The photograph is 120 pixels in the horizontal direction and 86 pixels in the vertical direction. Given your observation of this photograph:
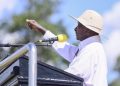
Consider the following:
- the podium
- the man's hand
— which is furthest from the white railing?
the man's hand

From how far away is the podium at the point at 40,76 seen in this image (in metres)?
3.86

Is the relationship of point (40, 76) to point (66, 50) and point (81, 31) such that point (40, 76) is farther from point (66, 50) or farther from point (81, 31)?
point (66, 50)

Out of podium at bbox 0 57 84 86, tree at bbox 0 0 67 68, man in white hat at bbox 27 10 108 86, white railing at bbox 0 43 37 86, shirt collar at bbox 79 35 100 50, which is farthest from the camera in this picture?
tree at bbox 0 0 67 68

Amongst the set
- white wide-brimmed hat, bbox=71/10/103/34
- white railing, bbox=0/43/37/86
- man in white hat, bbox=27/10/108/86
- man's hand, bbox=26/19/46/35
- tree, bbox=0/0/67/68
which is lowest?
white railing, bbox=0/43/37/86

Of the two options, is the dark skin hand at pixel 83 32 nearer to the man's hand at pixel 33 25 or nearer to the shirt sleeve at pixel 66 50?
the shirt sleeve at pixel 66 50

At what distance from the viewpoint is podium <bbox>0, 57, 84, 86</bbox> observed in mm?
3863

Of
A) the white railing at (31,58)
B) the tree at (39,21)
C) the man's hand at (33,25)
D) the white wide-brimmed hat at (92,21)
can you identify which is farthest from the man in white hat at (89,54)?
the tree at (39,21)

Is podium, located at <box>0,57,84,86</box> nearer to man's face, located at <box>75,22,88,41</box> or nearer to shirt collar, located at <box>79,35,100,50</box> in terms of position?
shirt collar, located at <box>79,35,100,50</box>

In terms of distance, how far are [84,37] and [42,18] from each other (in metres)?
31.8

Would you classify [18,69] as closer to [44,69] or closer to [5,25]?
[44,69]

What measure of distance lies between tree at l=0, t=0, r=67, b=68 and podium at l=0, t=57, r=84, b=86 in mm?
27482

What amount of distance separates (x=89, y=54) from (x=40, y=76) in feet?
2.43

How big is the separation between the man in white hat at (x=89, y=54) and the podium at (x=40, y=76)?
333 mm

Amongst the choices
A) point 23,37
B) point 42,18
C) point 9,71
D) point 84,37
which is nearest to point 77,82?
point 9,71
